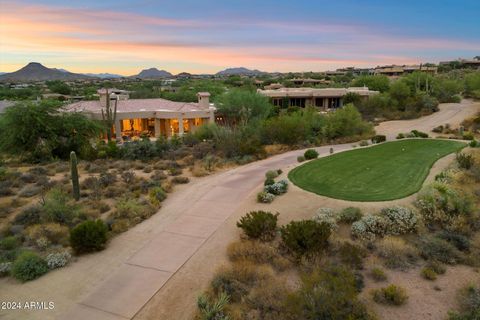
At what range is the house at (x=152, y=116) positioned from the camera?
3534 centimetres

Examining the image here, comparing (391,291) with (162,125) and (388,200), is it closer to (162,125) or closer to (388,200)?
(388,200)

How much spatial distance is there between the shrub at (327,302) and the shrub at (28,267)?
7258mm

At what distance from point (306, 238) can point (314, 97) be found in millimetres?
48116

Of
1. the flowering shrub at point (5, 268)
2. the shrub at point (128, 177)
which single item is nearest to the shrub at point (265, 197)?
the shrub at point (128, 177)

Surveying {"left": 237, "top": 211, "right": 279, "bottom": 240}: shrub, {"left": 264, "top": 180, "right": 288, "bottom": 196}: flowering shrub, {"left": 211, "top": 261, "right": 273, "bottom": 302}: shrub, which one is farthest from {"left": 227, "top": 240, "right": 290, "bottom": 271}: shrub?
{"left": 264, "top": 180, "right": 288, "bottom": 196}: flowering shrub

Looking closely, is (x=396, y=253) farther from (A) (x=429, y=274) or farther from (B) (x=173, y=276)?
(B) (x=173, y=276)

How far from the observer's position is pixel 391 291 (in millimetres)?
8922

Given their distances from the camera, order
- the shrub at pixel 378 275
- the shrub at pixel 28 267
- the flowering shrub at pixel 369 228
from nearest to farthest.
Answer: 1. the shrub at pixel 378 275
2. the shrub at pixel 28 267
3. the flowering shrub at pixel 369 228

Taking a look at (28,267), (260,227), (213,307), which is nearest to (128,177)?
(28,267)

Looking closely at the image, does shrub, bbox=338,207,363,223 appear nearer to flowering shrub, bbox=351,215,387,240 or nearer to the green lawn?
flowering shrub, bbox=351,215,387,240

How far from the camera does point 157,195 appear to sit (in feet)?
53.4

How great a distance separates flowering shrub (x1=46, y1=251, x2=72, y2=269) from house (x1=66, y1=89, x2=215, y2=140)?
24635 mm

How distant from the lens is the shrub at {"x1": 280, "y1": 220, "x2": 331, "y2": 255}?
1078 centimetres

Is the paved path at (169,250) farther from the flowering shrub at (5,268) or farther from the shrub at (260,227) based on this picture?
the flowering shrub at (5,268)
